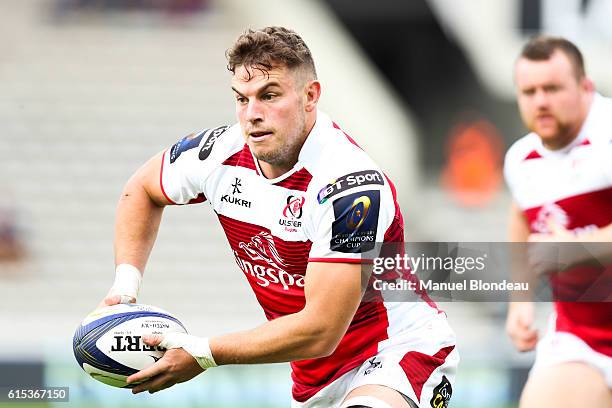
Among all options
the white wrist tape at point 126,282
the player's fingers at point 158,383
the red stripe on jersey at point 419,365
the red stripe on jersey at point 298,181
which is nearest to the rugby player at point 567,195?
the red stripe on jersey at point 419,365

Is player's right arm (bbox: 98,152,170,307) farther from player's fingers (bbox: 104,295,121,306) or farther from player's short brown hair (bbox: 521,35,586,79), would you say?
player's short brown hair (bbox: 521,35,586,79)

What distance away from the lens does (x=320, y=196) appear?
5.02 metres

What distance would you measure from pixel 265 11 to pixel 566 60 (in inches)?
499

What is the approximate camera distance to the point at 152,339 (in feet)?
16.5

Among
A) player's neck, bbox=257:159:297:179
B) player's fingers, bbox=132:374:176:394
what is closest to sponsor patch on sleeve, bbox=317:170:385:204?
player's neck, bbox=257:159:297:179

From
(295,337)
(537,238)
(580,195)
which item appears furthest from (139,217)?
(580,195)

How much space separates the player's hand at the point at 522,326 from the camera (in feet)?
19.4

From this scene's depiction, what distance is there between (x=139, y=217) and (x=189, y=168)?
17.3 inches

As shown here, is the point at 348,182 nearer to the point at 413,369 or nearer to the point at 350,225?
the point at 350,225

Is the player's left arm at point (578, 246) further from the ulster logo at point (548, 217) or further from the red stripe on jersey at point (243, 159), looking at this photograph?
the red stripe on jersey at point (243, 159)

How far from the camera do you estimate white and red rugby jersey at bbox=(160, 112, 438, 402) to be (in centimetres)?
494

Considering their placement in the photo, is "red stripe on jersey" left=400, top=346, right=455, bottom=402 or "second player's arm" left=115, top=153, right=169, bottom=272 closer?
"red stripe on jersey" left=400, top=346, right=455, bottom=402

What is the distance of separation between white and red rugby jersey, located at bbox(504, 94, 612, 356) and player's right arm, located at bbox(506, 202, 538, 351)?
81 millimetres

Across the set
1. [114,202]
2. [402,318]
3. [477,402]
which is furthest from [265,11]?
[402,318]
